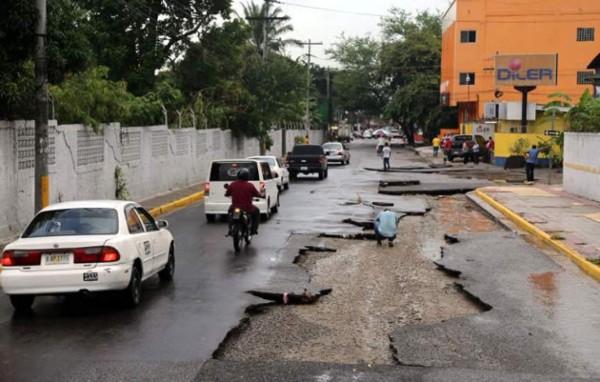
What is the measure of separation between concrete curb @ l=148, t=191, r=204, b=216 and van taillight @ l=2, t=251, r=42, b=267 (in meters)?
12.6

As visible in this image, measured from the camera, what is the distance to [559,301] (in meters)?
10.5

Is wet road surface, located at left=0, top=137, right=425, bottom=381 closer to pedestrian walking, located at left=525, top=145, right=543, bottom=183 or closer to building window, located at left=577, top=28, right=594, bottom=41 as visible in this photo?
pedestrian walking, located at left=525, top=145, right=543, bottom=183

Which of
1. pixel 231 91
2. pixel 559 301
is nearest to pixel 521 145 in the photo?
pixel 231 91

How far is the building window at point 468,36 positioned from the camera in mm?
67912

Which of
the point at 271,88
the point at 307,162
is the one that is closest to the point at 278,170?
the point at 307,162

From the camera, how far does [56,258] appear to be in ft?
30.3

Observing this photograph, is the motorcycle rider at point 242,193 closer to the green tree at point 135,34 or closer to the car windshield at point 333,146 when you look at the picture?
the green tree at point 135,34

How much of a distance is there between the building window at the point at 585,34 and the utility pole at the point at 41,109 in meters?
57.6

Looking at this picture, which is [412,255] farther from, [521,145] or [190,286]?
[521,145]

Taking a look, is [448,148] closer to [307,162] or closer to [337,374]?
[307,162]

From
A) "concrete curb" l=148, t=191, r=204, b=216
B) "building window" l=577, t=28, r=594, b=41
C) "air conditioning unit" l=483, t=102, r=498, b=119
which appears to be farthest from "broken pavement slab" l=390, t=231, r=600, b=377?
"building window" l=577, t=28, r=594, b=41

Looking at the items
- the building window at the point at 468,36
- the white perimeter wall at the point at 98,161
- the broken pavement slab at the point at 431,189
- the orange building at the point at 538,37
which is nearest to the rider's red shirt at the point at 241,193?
the white perimeter wall at the point at 98,161

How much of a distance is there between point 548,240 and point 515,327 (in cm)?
781

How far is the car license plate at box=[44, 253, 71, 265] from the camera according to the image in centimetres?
923
